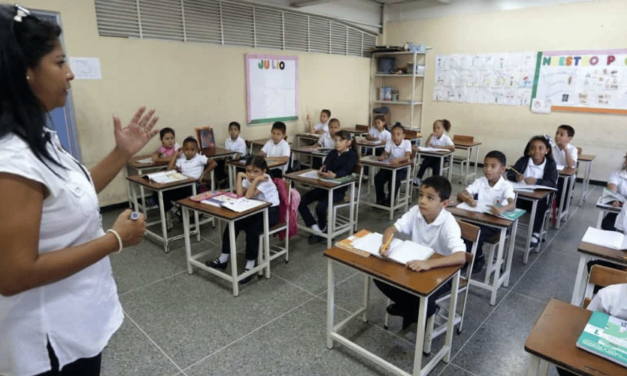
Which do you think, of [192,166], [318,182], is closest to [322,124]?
[192,166]

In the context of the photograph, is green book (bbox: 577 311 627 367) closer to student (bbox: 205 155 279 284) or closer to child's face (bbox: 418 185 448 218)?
child's face (bbox: 418 185 448 218)

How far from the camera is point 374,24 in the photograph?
25.5ft

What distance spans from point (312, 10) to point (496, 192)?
4874mm

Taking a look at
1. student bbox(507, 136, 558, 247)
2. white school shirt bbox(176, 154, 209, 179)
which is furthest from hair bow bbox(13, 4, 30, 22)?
student bbox(507, 136, 558, 247)

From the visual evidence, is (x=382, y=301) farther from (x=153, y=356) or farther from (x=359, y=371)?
(x=153, y=356)

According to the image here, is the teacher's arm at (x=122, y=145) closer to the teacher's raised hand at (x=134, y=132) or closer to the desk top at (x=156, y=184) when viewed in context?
the teacher's raised hand at (x=134, y=132)

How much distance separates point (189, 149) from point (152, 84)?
1.37 meters

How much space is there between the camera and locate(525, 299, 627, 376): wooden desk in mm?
1117

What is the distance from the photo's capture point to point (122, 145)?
3.90 feet

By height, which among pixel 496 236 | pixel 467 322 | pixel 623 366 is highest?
pixel 623 366

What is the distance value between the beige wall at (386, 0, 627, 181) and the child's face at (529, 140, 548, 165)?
124 inches

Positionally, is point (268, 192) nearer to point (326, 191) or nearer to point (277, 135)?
point (326, 191)

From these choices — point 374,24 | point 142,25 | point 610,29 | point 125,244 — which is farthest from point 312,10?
point 125,244

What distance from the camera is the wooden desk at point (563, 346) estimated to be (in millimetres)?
1117
